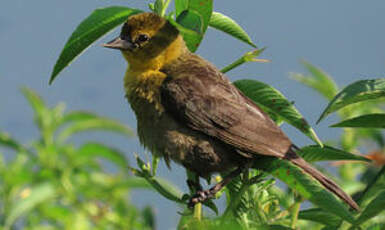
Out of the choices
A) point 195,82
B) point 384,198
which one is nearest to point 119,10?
point 195,82

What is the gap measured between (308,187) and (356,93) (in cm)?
23

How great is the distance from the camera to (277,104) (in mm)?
1488

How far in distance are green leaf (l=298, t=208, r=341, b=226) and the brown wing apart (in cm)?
26

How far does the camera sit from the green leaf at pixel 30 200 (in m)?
2.41

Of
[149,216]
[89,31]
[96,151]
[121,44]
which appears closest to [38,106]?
[96,151]

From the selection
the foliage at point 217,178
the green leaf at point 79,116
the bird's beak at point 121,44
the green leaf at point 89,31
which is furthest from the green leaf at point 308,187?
the green leaf at point 79,116

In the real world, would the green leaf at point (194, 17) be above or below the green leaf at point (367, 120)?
above

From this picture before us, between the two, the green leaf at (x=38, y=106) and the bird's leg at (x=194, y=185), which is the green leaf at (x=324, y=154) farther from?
the green leaf at (x=38, y=106)

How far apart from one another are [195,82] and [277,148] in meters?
0.36

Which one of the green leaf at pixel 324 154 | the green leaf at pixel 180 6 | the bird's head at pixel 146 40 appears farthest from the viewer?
the bird's head at pixel 146 40

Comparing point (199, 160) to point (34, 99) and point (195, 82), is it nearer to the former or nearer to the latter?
point (195, 82)

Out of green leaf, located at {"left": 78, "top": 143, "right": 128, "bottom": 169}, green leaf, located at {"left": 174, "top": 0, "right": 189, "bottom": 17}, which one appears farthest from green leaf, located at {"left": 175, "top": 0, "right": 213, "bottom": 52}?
green leaf, located at {"left": 78, "top": 143, "right": 128, "bottom": 169}

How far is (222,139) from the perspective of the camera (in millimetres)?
1802

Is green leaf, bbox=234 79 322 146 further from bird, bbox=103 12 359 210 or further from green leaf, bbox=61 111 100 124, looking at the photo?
green leaf, bbox=61 111 100 124
